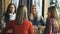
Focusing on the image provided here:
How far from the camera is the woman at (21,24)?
2.68 m

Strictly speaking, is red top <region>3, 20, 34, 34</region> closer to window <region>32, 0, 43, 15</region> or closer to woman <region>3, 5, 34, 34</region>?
woman <region>3, 5, 34, 34</region>

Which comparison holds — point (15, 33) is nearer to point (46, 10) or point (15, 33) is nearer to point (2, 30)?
point (2, 30)

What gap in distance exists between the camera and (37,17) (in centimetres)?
272

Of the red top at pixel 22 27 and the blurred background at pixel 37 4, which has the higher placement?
the blurred background at pixel 37 4

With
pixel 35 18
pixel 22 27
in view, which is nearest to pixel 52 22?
pixel 35 18

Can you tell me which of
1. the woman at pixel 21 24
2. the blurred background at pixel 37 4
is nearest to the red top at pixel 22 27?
the woman at pixel 21 24

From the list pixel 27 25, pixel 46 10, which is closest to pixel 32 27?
pixel 27 25

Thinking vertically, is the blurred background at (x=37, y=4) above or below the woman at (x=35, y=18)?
above

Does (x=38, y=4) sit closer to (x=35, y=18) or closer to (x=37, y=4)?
(x=37, y=4)

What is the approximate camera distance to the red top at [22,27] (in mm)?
2682

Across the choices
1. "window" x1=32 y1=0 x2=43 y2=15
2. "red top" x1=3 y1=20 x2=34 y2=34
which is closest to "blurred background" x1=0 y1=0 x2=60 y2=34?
"window" x1=32 y1=0 x2=43 y2=15

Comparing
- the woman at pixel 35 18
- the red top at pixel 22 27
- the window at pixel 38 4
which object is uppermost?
the window at pixel 38 4

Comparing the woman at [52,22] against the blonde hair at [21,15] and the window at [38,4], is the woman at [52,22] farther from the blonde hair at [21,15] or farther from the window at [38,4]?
the blonde hair at [21,15]

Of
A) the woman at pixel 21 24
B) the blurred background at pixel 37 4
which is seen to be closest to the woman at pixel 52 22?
the blurred background at pixel 37 4
